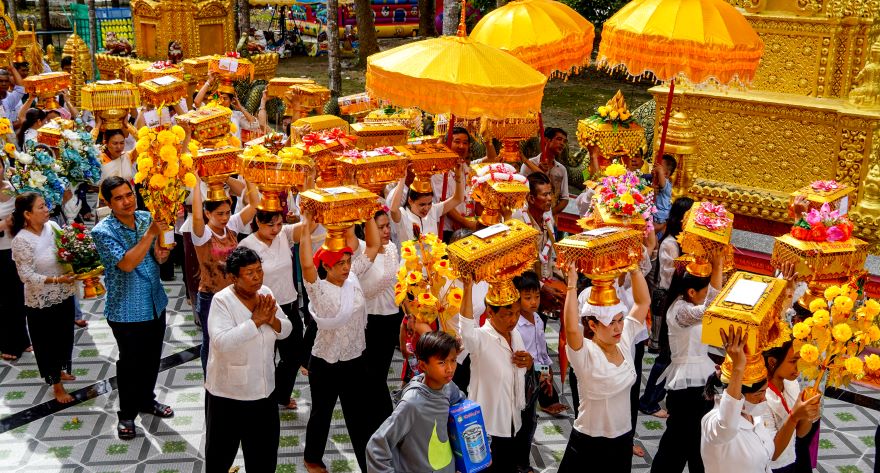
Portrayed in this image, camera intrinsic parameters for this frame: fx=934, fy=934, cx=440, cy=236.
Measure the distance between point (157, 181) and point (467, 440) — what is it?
245 centimetres

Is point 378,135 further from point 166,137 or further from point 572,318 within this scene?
point 572,318

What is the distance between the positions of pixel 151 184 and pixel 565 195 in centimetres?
386

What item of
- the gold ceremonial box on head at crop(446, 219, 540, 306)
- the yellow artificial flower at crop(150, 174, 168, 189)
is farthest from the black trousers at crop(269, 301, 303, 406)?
the gold ceremonial box on head at crop(446, 219, 540, 306)

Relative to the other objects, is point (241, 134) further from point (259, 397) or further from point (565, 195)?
point (259, 397)

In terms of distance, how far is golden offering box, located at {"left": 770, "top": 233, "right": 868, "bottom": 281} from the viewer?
5008 mm

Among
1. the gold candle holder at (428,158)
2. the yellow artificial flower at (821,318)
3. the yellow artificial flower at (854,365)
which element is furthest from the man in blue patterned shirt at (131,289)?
the yellow artificial flower at (854,365)

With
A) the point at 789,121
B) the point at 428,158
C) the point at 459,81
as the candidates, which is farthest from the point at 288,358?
the point at 789,121

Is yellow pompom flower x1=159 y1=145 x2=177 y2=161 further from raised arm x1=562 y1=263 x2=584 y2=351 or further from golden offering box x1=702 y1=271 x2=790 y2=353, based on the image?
golden offering box x1=702 y1=271 x2=790 y2=353

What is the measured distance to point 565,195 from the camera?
8.01m

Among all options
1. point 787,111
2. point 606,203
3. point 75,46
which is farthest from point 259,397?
point 75,46

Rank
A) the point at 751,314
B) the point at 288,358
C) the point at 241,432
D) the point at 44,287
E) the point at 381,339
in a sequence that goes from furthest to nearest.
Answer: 1. the point at 44,287
2. the point at 288,358
3. the point at 381,339
4. the point at 241,432
5. the point at 751,314

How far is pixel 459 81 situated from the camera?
565cm

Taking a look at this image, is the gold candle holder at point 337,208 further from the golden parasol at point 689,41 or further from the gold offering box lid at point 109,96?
the gold offering box lid at point 109,96

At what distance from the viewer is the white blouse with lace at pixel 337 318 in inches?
195
